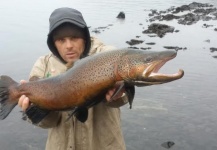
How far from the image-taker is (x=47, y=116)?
14.3 feet

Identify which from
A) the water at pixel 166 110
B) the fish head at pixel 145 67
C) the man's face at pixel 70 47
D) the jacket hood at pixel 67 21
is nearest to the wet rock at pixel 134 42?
the water at pixel 166 110

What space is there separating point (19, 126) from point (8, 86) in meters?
8.17

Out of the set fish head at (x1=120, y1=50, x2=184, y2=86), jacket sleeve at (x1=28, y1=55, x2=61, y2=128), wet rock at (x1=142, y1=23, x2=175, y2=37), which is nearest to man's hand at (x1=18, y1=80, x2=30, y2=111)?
jacket sleeve at (x1=28, y1=55, x2=61, y2=128)

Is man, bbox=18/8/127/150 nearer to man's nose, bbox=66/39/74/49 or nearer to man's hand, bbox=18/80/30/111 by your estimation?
man's nose, bbox=66/39/74/49

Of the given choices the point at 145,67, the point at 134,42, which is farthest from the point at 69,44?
the point at 134,42

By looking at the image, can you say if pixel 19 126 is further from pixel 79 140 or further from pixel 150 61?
pixel 150 61

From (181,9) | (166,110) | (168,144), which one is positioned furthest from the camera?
(181,9)

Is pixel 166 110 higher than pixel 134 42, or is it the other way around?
pixel 166 110

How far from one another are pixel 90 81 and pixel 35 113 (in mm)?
950

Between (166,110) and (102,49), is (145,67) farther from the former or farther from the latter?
(166,110)

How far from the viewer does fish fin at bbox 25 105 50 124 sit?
168 inches

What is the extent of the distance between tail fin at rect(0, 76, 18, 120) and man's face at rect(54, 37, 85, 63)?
31.2 inches

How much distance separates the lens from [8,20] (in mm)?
39125

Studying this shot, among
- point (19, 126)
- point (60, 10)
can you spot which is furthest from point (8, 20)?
point (60, 10)
